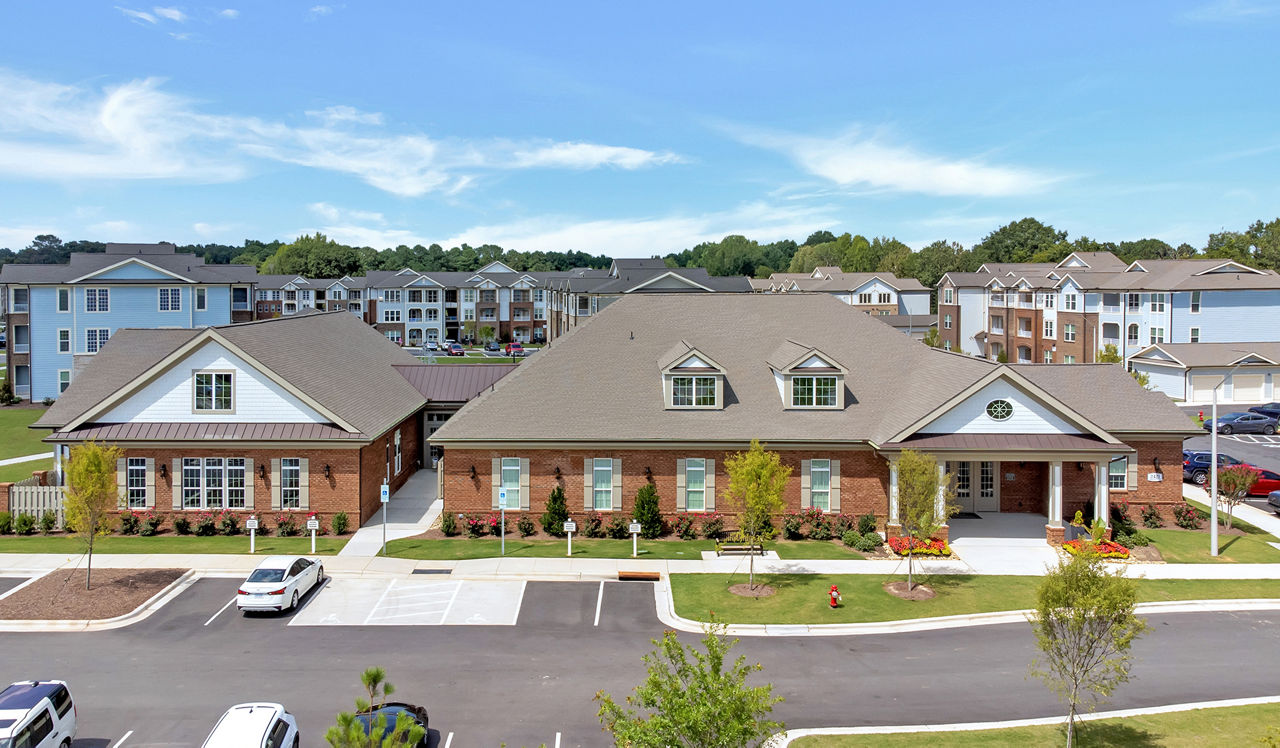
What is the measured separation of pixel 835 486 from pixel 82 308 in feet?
202

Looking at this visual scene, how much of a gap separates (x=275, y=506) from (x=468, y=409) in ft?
25.9

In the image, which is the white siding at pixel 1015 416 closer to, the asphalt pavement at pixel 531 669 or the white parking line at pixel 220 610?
the asphalt pavement at pixel 531 669

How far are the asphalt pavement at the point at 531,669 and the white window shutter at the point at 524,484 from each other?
7798mm

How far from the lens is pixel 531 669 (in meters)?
22.5

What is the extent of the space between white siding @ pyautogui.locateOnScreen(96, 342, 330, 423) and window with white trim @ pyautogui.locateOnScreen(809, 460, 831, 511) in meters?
18.1

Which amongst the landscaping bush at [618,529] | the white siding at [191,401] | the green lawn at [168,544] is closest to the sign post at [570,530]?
the landscaping bush at [618,529]

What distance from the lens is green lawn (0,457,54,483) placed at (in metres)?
43.1

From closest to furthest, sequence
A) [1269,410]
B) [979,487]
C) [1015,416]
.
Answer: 1. [1015,416]
2. [979,487]
3. [1269,410]

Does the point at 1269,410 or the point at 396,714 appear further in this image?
the point at 1269,410

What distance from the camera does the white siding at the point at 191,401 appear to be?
34844 millimetres

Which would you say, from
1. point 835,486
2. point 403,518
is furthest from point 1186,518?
point 403,518

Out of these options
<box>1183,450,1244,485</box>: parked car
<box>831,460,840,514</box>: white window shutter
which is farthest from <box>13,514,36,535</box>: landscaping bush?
<box>1183,450,1244,485</box>: parked car

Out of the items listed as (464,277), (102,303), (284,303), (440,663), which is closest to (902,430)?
(440,663)

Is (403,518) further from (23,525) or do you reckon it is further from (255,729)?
(255,729)
